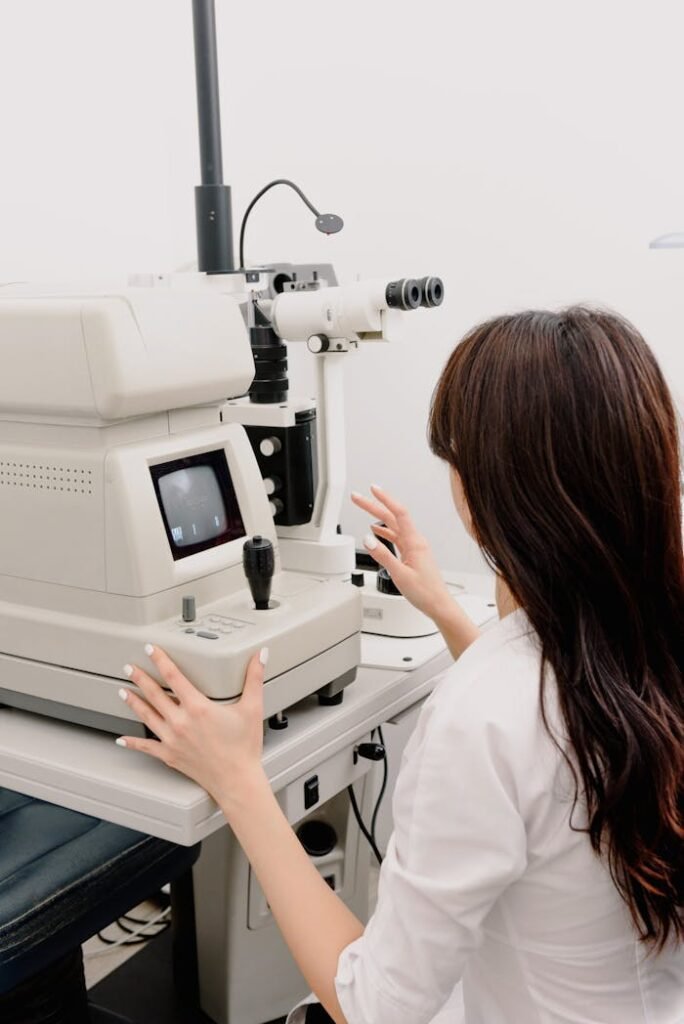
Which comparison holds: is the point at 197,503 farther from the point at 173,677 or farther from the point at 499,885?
the point at 499,885

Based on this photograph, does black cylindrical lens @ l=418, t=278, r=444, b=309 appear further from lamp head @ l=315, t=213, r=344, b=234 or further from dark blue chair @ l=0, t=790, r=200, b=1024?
dark blue chair @ l=0, t=790, r=200, b=1024

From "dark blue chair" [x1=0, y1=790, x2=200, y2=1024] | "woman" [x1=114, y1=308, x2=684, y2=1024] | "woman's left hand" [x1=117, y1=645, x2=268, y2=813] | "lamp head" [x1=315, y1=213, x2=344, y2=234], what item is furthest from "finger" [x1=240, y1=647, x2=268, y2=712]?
"lamp head" [x1=315, y1=213, x2=344, y2=234]

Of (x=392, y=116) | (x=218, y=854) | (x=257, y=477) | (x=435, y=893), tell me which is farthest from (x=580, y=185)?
(x=435, y=893)

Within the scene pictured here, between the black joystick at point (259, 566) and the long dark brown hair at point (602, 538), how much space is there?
12.8 inches

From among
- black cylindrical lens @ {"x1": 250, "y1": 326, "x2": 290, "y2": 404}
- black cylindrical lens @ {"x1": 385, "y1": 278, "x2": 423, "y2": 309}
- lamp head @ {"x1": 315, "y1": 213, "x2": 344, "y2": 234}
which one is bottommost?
black cylindrical lens @ {"x1": 250, "y1": 326, "x2": 290, "y2": 404}

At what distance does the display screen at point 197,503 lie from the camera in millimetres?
1091

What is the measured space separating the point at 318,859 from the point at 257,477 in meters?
0.68

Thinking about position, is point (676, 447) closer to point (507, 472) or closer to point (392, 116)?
point (507, 472)

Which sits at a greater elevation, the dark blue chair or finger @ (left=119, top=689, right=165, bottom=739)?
finger @ (left=119, top=689, right=165, bottom=739)

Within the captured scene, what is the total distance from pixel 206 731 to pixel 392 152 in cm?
150

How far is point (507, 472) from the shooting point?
776 mm

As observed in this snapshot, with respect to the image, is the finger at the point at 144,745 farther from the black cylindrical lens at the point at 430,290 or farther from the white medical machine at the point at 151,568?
the black cylindrical lens at the point at 430,290

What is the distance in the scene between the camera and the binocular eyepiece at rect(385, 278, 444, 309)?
49.8 inches

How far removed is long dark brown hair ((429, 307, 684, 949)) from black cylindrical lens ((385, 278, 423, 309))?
1.57 ft
